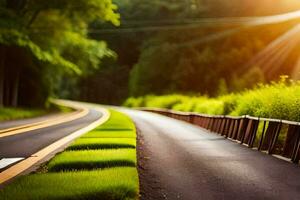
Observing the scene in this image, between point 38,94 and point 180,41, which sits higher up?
point 180,41

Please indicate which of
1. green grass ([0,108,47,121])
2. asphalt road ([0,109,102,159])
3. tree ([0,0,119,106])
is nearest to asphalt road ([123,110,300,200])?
asphalt road ([0,109,102,159])

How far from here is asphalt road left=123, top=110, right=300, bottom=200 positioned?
8.59m

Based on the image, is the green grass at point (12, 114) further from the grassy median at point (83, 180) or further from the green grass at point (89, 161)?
the grassy median at point (83, 180)

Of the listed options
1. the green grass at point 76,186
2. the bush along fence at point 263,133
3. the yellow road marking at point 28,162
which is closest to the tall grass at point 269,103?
the bush along fence at point 263,133

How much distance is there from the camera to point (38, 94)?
44.4m

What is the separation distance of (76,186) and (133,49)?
Result: 89.6 meters

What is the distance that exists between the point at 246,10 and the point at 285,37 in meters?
5.83

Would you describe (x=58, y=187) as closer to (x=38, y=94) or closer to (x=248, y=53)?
(x=38, y=94)

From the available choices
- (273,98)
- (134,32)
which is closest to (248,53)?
(134,32)

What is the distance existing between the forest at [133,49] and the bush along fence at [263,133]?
14.4 m

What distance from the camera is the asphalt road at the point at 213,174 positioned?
8.59 meters

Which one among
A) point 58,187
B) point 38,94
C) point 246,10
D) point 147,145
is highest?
point 246,10

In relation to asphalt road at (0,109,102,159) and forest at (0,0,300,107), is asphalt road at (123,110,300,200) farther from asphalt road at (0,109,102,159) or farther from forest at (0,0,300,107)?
forest at (0,0,300,107)

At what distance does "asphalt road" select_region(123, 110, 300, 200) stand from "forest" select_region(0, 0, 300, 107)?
19.4m
